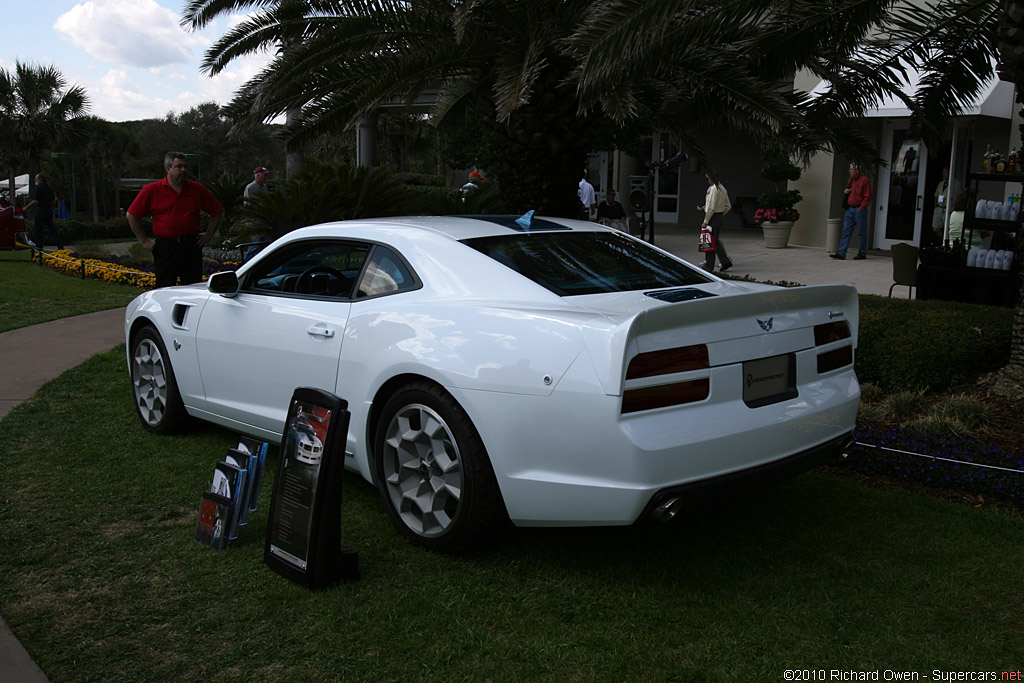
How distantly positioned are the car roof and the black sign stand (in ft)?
3.81

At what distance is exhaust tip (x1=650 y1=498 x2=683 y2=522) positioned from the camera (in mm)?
3533

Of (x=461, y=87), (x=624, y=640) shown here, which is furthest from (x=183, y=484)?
(x=461, y=87)

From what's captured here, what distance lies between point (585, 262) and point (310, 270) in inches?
65.1

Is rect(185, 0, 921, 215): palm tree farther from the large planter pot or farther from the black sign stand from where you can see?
the large planter pot

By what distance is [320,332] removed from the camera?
15.1ft

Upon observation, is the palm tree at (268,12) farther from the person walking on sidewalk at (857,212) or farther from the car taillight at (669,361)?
the person walking on sidewalk at (857,212)

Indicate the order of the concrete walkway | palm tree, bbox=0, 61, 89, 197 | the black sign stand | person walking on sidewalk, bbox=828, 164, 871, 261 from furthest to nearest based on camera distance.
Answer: palm tree, bbox=0, 61, 89, 197 → person walking on sidewalk, bbox=828, 164, 871, 261 → the black sign stand → the concrete walkway

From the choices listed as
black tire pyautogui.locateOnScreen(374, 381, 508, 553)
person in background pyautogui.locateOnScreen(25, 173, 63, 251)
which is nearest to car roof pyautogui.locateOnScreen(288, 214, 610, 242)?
black tire pyautogui.locateOnScreen(374, 381, 508, 553)

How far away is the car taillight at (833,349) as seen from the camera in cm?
417

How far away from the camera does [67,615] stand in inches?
142

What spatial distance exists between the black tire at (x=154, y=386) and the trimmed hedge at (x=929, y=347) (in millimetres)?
4779

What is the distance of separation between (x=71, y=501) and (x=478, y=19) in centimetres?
600

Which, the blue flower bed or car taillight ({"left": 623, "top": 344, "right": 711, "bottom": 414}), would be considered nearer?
car taillight ({"left": 623, "top": 344, "right": 711, "bottom": 414})

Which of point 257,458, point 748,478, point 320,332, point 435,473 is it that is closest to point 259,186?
point 320,332
